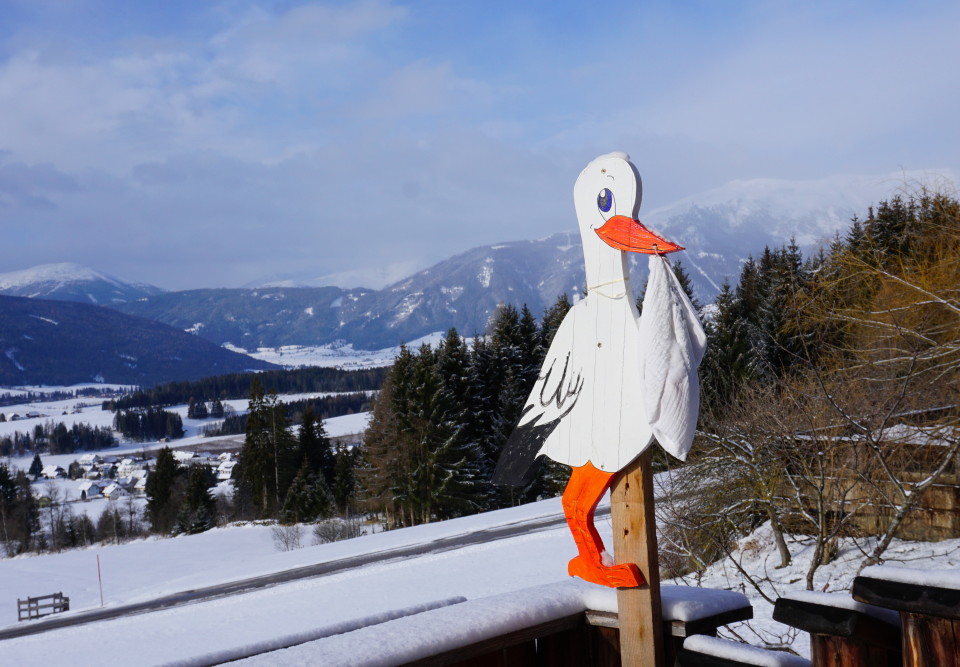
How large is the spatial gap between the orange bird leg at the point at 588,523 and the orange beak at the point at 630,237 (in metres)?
0.82

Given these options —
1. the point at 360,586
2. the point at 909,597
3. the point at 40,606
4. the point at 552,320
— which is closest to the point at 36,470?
the point at 552,320

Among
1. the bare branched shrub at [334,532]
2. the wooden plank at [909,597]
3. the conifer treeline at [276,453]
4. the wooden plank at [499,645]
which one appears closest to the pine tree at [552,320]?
the bare branched shrub at [334,532]

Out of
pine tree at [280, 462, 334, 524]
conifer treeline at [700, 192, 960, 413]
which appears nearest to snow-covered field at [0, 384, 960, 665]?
conifer treeline at [700, 192, 960, 413]

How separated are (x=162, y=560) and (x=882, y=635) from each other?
30462 mm

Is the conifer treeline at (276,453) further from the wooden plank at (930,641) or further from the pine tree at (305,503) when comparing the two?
the wooden plank at (930,641)

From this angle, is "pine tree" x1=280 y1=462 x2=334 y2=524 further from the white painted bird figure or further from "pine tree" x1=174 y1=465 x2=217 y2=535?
the white painted bird figure

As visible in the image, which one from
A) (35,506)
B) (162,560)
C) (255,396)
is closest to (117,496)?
(35,506)

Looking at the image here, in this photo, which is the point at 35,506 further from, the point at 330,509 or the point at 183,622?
the point at 183,622

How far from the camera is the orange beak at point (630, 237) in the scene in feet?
9.04

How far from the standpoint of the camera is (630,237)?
9.47 ft

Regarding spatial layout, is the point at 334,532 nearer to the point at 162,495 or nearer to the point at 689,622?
the point at 689,622

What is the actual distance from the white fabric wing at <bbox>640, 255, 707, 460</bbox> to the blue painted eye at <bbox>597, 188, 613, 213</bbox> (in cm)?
39

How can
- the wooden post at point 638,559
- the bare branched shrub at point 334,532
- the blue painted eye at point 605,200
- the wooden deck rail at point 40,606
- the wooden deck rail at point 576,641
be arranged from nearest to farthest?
the wooden deck rail at point 576,641 → the wooden post at point 638,559 → the blue painted eye at point 605,200 → the wooden deck rail at point 40,606 → the bare branched shrub at point 334,532

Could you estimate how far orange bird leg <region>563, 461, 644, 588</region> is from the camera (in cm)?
278
